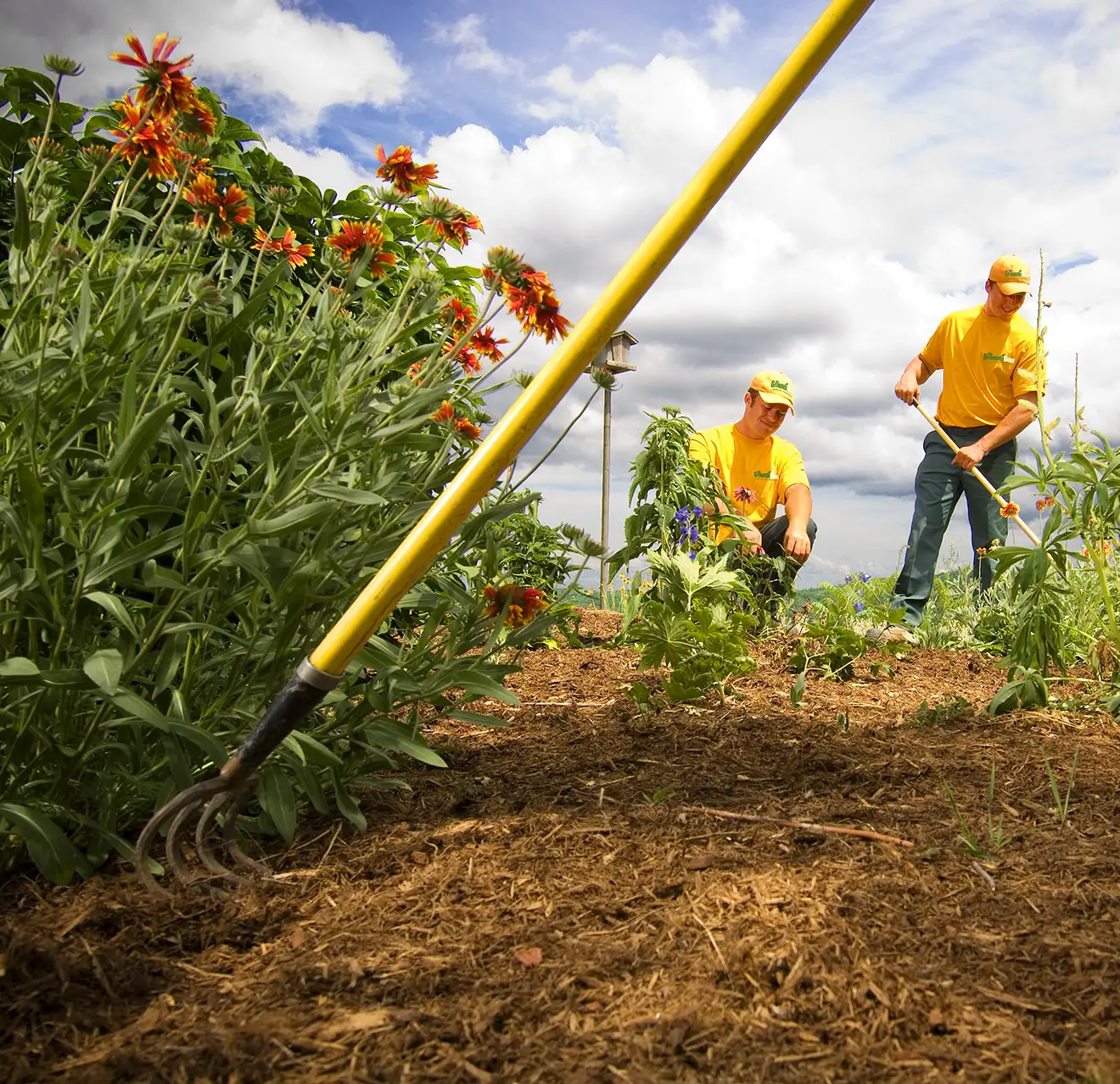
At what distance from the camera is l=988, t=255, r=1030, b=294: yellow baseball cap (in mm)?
5613

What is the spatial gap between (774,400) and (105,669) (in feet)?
13.6

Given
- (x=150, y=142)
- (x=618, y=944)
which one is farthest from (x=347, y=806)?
(x=150, y=142)

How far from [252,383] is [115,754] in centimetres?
74

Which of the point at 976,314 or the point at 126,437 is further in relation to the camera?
the point at 976,314

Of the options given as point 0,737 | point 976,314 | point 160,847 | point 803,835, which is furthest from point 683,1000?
point 976,314

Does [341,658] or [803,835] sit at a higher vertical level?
[341,658]

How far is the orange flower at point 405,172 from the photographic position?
7.48 ft

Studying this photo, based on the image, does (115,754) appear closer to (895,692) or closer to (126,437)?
(126,437)

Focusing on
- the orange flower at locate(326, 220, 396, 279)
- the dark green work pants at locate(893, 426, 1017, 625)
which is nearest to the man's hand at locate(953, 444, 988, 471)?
the dark green work pants at locate(893, 426, 1017, 625)

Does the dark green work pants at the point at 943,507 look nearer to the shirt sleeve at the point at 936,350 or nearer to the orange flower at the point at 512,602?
the shirt sleeve at the point at 936,350

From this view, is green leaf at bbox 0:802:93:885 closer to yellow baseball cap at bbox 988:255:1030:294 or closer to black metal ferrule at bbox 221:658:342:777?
black metal ferrule at bbox 221:658:342:777

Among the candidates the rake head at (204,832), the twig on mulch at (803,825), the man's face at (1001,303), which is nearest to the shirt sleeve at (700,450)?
the man's face at (1001,303)

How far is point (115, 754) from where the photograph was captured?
1.75 metres

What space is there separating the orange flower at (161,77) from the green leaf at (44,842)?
4.49ft
